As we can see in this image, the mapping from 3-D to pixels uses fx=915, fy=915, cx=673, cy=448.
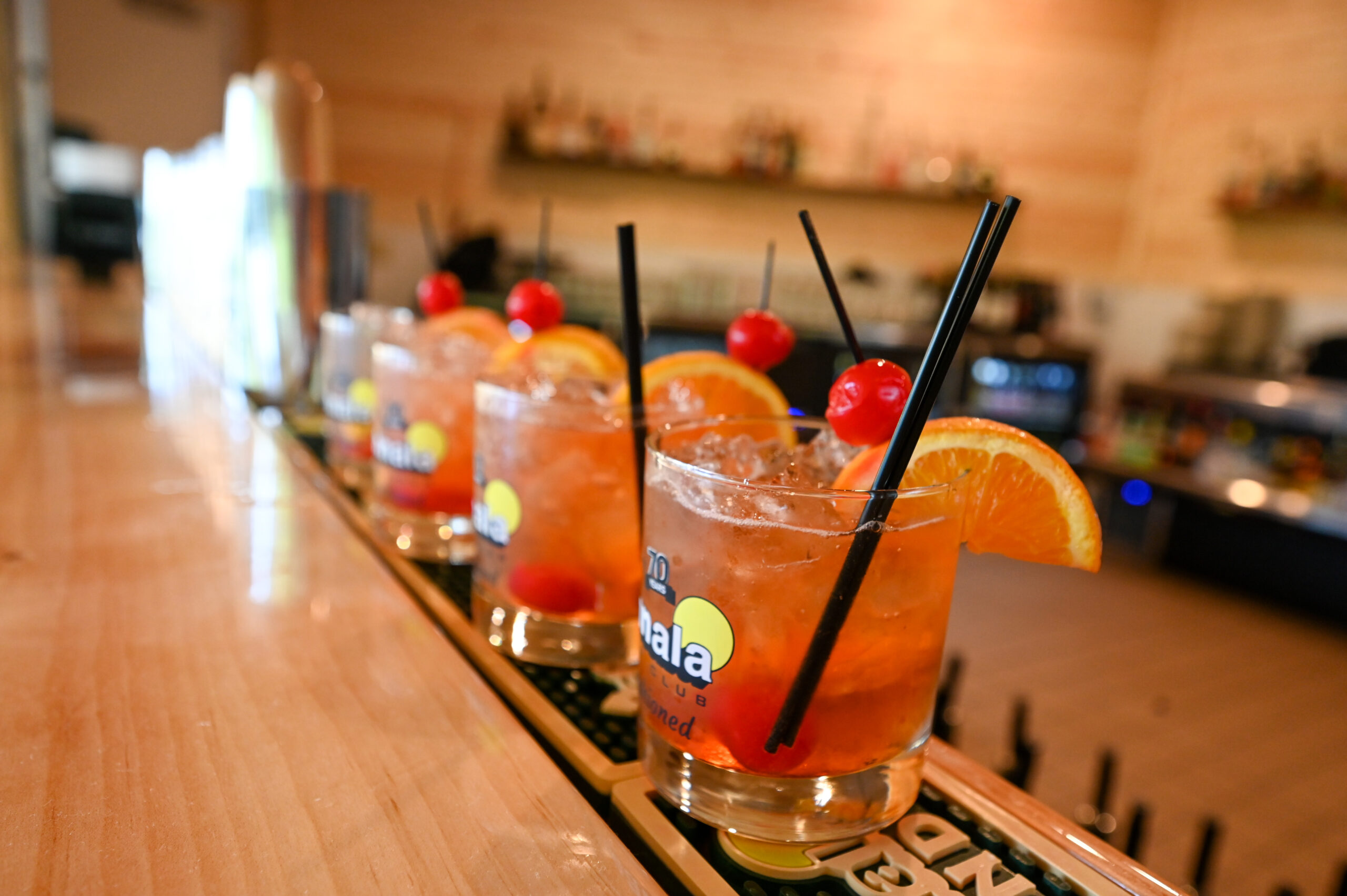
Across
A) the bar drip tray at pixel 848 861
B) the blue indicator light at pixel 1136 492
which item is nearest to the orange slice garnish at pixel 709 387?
the bar drip tray at pixel 848 861

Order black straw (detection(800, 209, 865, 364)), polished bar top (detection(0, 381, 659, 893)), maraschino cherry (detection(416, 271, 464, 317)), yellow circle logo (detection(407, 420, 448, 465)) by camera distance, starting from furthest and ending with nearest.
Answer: maraschino cherry (detection(416, 271, 464, 317)), yellow circle logo (detection(407, 420, 448, 465)), black straw (detection(800, 209, 865, 364)), polished bar top (detection(0, 381, 659, 893))

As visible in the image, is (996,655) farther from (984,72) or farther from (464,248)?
(984,72)

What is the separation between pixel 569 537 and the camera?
0.64m

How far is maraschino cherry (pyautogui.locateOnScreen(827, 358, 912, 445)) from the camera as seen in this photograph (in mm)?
470

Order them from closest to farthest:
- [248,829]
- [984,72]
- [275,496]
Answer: [248,829] → [275,496] → [984,72]

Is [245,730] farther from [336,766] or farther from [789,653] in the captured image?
[789,653]


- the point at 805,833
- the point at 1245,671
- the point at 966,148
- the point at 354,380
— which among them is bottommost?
the point at 1245,671

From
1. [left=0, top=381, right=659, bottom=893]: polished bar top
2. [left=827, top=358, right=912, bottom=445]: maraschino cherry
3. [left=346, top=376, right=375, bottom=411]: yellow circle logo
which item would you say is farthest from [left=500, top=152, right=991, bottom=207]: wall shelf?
[left=827, top=358, right=912, bottom=445]: maraschino cherry

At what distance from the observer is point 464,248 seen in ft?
16.3

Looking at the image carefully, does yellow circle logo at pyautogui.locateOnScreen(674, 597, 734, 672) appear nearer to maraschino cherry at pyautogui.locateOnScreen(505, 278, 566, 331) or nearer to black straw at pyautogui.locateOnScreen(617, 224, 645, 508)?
black straw at pyautogui.locateOnScreen(617, 224, 645, 508)

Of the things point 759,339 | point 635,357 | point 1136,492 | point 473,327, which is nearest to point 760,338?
point 759,339

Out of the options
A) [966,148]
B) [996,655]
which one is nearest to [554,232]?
[966,148]

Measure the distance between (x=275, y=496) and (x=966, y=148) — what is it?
596 centimetres

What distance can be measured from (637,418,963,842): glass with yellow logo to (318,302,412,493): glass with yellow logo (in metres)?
0.62
